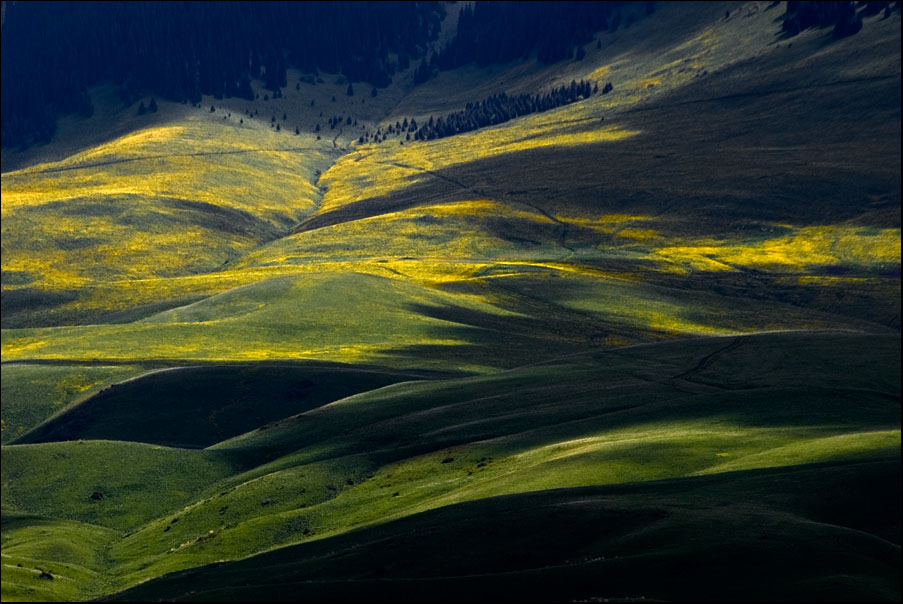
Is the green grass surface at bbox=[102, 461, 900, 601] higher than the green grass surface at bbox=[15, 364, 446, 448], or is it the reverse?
the green grass surface at bbox=[15, 364, 446, 448]

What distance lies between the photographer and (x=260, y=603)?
4469 cm

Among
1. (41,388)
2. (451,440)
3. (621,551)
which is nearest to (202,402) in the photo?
(41,388)

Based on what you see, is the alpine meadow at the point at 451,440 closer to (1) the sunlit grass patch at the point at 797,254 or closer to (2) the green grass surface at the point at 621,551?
(2) the green grass surface at the point at 621,551

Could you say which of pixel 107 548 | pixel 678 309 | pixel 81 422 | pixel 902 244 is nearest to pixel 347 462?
pixel 107 548

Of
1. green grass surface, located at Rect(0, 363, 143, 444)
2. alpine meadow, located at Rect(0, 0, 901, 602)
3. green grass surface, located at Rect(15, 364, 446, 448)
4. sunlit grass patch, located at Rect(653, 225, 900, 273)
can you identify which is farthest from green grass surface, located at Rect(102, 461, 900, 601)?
sunlit grass patch, located at Rect(653, 225, 900, 273)

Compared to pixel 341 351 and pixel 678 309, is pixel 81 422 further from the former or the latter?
pixel 678 309

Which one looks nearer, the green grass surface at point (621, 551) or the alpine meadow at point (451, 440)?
the green grass surface at point (621, 551)

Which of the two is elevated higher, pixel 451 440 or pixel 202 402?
pixel 202 402

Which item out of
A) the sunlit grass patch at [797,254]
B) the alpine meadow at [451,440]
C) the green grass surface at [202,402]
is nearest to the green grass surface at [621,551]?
the alpine meadow at [451,440]

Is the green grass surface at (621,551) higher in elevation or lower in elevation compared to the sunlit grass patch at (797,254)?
lower

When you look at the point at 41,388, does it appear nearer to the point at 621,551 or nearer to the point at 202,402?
the point at 202,402

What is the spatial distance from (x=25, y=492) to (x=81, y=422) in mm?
20425

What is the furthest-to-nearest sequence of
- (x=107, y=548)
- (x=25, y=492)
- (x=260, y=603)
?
(x=25, y=492), (x=107, y=548), (x=260, y=603)

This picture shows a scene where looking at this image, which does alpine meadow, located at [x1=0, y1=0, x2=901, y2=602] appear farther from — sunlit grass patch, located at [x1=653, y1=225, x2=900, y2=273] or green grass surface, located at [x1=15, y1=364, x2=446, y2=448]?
sunlit grass patch, located at [x1=653, y1=225, x2=900, y2=273]
